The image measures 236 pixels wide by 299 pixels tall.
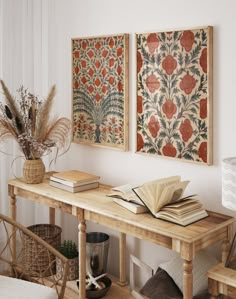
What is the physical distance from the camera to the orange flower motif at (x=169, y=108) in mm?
2742

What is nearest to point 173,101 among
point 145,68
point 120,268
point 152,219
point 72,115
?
point 145,68

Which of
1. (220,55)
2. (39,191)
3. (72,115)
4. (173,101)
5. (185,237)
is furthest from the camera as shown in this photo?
(72,115)

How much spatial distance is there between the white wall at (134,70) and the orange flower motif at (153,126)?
0.52 ft

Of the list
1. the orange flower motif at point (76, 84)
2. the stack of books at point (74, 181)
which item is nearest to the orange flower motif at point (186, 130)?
the stack of books at point (74, 181)

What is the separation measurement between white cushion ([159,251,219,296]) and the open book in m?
0.27

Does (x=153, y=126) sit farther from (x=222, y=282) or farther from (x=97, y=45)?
(x=222, y=282)

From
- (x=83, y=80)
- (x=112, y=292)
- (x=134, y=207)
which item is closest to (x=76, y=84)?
(x=83, y=80)

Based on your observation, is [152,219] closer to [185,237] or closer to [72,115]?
[185,237]

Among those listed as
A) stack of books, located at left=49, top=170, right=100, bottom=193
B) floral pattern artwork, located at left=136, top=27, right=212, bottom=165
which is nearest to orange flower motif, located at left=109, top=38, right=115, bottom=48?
floral pattern artwork, located at left=136, top=27, right=212, bottom=165

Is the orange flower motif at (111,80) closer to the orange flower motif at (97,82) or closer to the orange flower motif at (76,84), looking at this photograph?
the orange flower motif at (97,82)

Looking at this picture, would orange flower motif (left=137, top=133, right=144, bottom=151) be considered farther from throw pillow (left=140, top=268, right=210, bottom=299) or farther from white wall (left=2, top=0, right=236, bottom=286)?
throw pillow (left=140, top=268, right=210, bottom=299)

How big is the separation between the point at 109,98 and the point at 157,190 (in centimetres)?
95

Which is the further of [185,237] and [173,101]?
[173,101]

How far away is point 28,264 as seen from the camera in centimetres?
331
